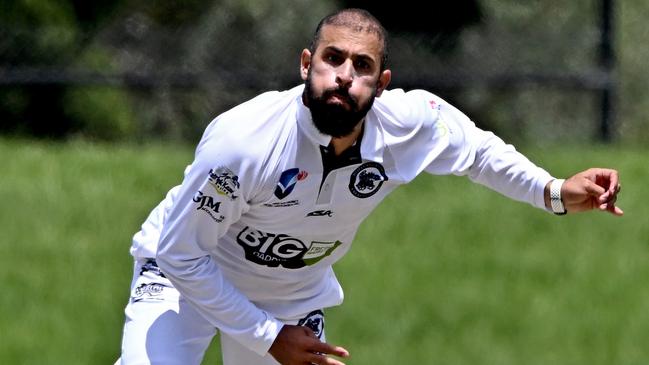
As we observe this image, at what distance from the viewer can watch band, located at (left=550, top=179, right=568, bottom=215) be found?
23.1ft

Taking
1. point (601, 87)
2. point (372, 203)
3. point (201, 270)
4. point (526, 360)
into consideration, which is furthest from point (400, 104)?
point (601, 87)

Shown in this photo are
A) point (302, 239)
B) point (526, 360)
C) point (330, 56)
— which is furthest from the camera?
point (526, 360)

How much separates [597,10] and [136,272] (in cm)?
824

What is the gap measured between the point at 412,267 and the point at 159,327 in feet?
21.0

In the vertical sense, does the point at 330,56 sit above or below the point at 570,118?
below

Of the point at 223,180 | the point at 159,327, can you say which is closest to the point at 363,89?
the point at 223,180

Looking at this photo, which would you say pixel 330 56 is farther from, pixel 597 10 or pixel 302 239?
pixel 597 10

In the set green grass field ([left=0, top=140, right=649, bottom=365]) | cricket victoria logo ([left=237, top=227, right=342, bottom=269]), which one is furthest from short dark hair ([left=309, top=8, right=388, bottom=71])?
green grass field ([left=0, top=140, right=649, bottom=365])

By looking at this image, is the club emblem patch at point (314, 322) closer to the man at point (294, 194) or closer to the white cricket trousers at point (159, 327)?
the man at point (294, 194)

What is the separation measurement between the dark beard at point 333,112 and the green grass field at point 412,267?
562 cm

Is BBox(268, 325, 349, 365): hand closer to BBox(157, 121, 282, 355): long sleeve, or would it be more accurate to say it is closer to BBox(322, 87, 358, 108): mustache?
BBox(157, 121, 282, 355): long sleeve

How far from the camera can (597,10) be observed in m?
14.6

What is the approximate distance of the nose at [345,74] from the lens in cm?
636

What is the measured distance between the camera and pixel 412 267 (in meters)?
13.2
